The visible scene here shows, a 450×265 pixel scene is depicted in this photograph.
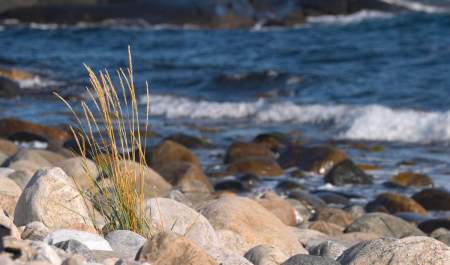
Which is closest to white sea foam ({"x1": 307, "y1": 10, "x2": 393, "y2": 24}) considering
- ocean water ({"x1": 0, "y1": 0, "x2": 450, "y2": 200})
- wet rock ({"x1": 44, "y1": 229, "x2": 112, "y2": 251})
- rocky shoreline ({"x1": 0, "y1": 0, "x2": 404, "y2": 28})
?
rocky shoreline ({"x1": 0, "y1": 0, "x2": 404, "y2": 28})

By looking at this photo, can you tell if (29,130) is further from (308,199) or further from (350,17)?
(350,17)

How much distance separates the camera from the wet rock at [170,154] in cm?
1088

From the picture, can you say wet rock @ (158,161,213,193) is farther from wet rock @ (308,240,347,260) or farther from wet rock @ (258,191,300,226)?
wet rock @ (308,240,347,260)

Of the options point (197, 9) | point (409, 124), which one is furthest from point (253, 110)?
point (197, 9)

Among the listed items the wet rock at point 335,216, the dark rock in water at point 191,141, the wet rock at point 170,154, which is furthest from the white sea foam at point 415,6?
the wet rock at point 335,216

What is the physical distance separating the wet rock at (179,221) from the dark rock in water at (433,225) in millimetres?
3422

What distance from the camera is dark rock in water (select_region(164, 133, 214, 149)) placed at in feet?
41.8

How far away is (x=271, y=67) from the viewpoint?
21125 mm

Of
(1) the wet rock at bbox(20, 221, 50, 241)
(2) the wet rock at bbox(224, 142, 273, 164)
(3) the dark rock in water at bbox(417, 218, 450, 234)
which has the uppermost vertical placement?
(1) the wet rock at bbox(20, 221, 50, 241)

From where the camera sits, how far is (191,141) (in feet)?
42.0

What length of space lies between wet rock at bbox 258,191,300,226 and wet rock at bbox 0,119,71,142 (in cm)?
535

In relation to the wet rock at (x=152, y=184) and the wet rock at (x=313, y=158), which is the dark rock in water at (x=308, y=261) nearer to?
the wet rock at (x=152, y=184)

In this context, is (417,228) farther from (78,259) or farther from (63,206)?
(78,259)

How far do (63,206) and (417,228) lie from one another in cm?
377
